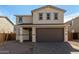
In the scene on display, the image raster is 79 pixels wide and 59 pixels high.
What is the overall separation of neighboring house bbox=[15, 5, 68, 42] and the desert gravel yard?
0.62 metres

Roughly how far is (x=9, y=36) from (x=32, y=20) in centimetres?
232

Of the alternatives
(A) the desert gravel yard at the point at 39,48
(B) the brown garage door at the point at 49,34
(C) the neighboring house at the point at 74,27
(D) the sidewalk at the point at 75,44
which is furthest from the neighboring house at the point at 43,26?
(D) the sidewalk at the point at 75,44

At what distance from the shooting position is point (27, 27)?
1219cm

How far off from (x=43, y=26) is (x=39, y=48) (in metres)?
2.26

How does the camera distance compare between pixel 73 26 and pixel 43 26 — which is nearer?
pixel 43 26

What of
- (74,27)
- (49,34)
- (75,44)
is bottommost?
(75,44)

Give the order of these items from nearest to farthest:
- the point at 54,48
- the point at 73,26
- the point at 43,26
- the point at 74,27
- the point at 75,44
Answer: the point at 54,48, the point at 75,44, the point at 43,26, the point at 74,27, the point at 73,26

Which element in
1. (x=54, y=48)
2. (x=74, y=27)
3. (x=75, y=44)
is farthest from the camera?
(x=74, y=27)

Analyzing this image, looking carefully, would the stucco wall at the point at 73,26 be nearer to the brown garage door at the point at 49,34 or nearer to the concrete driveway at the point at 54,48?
the brown garage door at the point at 49,34

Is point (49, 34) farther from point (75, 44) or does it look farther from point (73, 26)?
point (73, 26)

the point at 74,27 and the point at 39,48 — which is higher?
the point at 74,27

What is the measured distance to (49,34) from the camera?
10.8m

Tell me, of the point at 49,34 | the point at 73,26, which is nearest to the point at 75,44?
the point at 49,34
